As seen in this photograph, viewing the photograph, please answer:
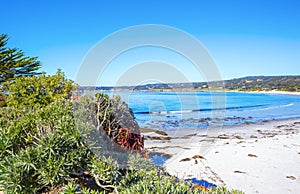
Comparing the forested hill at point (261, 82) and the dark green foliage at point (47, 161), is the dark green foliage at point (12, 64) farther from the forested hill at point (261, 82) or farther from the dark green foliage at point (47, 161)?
the forested hill at point (261, 82)

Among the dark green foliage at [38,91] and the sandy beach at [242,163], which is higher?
the dark green foliage at [38,91]

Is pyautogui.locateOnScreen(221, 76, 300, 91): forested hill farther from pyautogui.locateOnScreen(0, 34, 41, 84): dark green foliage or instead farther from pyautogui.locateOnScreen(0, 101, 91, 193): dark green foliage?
pyautogui.locateOnScreen(0, 101, 91, 193): dark green foliage

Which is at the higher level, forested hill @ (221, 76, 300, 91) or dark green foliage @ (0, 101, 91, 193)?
forested hill @ (221, 76, 300, 91)

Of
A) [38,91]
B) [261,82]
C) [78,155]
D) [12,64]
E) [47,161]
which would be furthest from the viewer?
[261,82]

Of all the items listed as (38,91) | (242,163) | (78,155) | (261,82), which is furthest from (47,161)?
(261,82)

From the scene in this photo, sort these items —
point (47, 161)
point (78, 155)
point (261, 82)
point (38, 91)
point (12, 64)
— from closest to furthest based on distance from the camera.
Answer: point (47, 161), point (78, 155), point (38, 91), point (12, 64), point (261, 82)

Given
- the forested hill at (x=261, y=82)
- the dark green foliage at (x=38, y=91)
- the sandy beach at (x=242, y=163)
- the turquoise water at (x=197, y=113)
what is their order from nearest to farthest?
the sandy beach at (x=242, y=163) < the dark green foliage at (x=38, y=91) < the turquoise water at (x=197, y=113) < the forested hill at (x=261, y=82)

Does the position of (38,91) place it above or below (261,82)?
below

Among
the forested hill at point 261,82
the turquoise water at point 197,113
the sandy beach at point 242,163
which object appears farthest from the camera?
the forested hill at point 261,82

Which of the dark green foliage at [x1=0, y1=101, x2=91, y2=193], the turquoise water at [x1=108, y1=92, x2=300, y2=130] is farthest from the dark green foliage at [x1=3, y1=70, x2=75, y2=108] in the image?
the dark green foliage at [x1=0, y1=101, x2=91, y2=193]

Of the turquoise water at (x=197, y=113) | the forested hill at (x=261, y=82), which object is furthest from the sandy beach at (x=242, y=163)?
the forested hill at (x=261, y=82)

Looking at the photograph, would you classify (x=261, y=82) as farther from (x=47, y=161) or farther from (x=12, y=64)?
(x=47, y=161)

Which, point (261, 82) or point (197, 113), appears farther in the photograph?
point (261, 82)

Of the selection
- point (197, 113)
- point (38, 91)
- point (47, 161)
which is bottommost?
point (197, 113)
